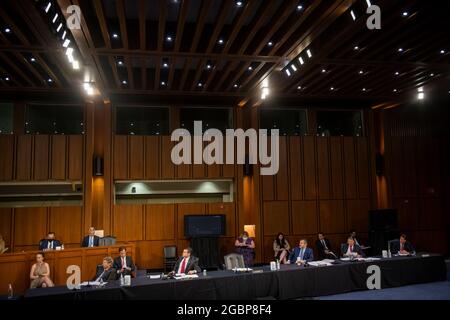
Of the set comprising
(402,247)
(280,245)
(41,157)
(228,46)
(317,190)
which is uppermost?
(228,46)

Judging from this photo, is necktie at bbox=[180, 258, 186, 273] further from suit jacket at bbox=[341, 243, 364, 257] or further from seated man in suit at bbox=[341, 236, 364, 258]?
→ suit jacket at bbox=[341, 243, 364, 257]

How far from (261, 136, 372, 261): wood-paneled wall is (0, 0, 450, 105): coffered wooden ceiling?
2.47 meters

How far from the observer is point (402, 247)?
379 inches

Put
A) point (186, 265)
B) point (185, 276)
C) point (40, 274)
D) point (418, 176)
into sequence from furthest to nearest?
point (418, 176), point (40, 274), point (186, 265), point (185, 276)

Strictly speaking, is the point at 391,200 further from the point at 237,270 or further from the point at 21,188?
the point at 21,188

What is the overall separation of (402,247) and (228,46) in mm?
6397

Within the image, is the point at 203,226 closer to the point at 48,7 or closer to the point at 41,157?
the point at 41,157

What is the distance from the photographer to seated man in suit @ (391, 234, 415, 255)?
9458 millimetres

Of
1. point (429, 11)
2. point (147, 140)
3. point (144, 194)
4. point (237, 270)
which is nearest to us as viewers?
point (429, 11)

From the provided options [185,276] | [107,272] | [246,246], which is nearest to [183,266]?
[185,276]

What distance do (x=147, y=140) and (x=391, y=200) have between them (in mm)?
8129

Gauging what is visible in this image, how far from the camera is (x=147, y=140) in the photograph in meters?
12.0

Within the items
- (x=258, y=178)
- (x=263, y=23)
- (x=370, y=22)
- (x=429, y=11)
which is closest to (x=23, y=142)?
(x=258, y=178)

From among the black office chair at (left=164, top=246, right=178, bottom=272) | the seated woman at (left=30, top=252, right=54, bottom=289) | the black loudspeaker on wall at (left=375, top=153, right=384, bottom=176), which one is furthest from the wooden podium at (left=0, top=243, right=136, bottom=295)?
the black loudspeaker on wall at (left=375, top=153, right=384, bottom=176)
